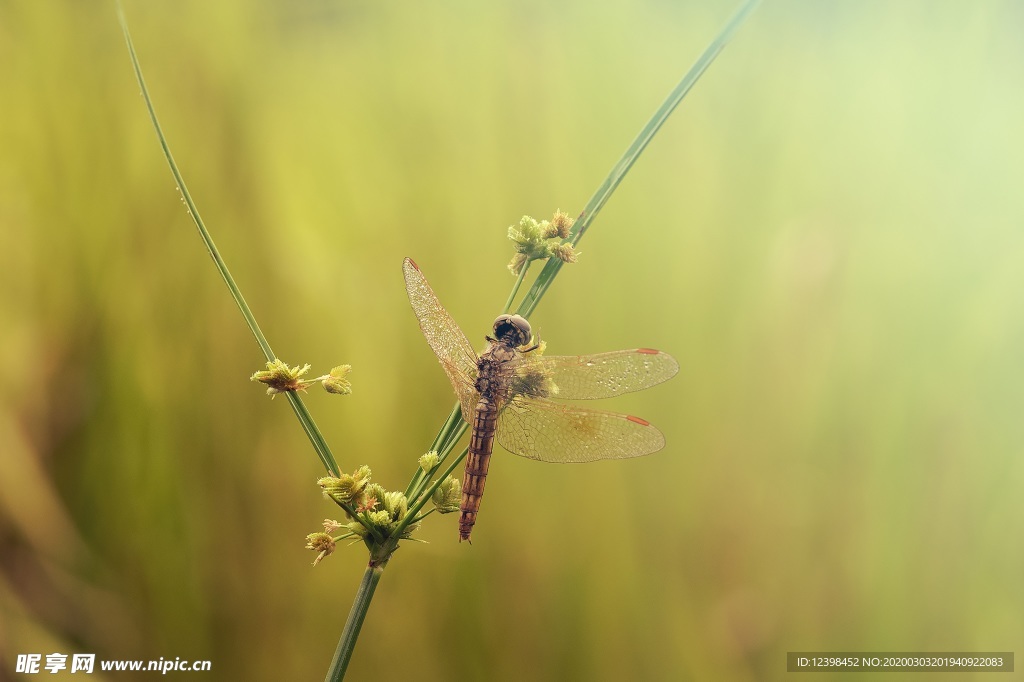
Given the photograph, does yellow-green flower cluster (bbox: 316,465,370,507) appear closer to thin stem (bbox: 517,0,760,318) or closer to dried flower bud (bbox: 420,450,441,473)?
dried flower bud (bbox: 420,450,441,473)

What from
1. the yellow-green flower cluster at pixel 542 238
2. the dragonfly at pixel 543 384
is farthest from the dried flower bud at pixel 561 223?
the dragonfly at pixel 543 384

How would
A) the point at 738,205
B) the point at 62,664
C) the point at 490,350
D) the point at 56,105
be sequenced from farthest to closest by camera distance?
the point at 738,205
the point at 56,105
the point at 62,664
the point at 490,350

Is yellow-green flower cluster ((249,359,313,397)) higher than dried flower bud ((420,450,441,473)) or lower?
higher

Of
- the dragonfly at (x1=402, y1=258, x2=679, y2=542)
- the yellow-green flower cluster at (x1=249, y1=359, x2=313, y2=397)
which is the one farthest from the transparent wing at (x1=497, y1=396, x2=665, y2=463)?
the yellow-green flower cluster at (x1=249, y1=359, x2=313, y2=397)

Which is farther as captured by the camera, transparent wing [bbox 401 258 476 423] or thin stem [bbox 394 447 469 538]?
transparent wing [bbox 401 258 476 423]

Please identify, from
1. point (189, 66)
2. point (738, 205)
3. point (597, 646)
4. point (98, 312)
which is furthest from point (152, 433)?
point (738, 205)

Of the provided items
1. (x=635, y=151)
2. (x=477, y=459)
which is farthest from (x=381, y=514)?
(x=635, y=151)

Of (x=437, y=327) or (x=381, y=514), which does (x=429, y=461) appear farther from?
(x=437, y=327)

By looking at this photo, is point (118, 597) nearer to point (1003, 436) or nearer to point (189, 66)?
point (189, 66)
